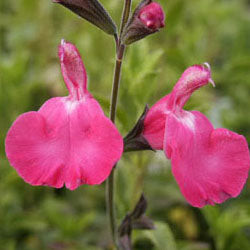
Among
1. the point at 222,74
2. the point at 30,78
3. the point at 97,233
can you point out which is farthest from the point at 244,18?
the point at 97,233

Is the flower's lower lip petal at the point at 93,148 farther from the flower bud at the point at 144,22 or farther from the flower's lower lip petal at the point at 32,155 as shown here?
the flower bud at the point at 144,22

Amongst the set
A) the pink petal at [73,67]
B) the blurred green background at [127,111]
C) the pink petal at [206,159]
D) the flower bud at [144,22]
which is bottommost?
the blurred green background at [127,111]

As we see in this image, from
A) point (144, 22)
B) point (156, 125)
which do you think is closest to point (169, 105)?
point (156, 125)

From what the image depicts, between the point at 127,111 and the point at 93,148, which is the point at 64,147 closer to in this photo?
the point at 93,148

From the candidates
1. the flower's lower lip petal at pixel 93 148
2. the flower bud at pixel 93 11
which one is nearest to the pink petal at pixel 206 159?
the flower's lower lip petal at pixel 93 148

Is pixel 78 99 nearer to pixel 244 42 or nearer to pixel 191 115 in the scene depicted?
pixel 191 115

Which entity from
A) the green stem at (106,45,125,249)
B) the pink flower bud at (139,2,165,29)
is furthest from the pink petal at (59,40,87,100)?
the pink flower bud at (139,2,165,29)
